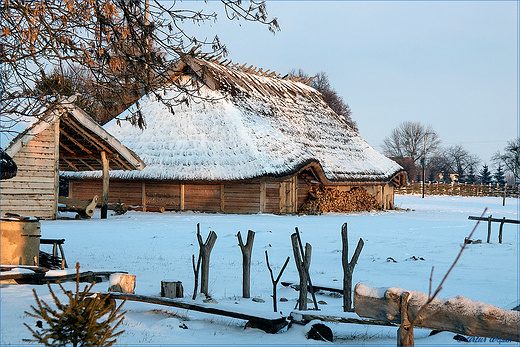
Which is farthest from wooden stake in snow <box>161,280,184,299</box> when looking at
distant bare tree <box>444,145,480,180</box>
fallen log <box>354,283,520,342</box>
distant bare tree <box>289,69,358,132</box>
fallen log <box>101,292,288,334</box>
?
distant bare tree <box>444,145,480,180</box>

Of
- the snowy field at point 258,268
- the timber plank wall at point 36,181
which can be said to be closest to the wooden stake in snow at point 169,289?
the snowy field at point 258,268

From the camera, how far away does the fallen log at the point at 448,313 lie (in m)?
3.50

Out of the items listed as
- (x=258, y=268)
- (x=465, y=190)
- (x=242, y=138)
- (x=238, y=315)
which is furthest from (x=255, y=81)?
(x=465, y=190)

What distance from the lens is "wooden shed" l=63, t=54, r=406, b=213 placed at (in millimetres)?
20734

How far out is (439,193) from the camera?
53.3m

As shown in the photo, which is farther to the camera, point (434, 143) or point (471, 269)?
point (434, 143)

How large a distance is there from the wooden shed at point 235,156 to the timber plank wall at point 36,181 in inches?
204

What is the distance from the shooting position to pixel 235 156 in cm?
2095

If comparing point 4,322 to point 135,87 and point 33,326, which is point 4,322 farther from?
point 135,87

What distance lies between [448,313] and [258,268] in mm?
5505

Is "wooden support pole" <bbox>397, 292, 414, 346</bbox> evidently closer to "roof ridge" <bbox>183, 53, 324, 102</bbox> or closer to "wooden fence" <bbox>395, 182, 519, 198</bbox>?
"roof ridge" <bbox>183, 53, 324, 102</bbox>

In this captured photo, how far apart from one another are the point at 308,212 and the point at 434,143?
52.9 meters

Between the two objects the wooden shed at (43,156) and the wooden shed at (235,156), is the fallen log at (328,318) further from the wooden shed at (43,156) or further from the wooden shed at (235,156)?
the wooden shed at (235,156)

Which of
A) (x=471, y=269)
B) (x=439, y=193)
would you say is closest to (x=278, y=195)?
(x=471, y=269)
